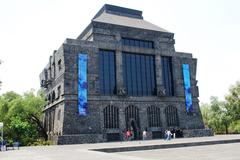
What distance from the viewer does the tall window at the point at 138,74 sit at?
4734 cm

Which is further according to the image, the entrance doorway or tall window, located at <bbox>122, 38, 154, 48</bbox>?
tall window, located at <bbox>122, 38, 154, 48</bbox>

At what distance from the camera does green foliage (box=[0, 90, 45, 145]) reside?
45.1 m

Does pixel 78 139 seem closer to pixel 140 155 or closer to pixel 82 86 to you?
pixel 82 86

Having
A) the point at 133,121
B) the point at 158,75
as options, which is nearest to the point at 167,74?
the point at 158,75

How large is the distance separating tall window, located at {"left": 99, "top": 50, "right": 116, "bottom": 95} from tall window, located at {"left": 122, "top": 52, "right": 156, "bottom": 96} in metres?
2.02

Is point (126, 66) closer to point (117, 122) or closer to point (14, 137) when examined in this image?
point (117, 122)

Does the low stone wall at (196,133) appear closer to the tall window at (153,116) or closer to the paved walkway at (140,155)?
the tall window at (153,116)

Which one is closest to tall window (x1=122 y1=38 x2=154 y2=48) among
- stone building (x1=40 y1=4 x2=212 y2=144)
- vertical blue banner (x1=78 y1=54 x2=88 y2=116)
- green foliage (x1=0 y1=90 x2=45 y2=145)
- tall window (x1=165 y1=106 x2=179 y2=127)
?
stone building (x1=40 y1=4 x2=212 y2=144)

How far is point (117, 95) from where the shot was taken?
148 ft

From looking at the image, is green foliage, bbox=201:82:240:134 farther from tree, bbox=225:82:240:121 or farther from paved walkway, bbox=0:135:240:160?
paved walkway, bbox=0:135:240:160

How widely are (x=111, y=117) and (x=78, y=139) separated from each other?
656 centimetres

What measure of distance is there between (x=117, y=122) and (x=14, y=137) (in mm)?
17004

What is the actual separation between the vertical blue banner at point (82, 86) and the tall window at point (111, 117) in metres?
3.44

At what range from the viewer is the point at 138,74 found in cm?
4809
